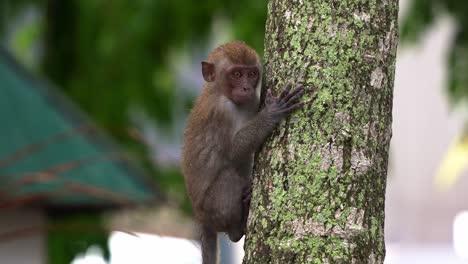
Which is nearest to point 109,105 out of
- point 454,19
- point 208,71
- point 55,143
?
point 55,143

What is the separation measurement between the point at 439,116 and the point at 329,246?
19.8m

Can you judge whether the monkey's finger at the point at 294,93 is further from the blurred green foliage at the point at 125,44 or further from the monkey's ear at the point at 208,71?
the blurred green foliage at the point at 125,44

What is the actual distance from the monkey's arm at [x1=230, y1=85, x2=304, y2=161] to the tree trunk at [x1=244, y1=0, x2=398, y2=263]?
2.0 inches

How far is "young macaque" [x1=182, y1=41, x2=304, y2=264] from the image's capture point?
6137mm

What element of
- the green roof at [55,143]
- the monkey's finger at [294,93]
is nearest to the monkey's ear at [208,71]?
the monkey's finger at [294,93]

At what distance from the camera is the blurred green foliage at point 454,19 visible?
1070cm

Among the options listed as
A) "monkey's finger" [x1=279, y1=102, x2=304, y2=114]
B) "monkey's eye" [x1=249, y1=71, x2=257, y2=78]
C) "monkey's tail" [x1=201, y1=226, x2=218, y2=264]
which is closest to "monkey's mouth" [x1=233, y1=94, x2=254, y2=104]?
"monkey's eye" [x1=249, y1=71, x2=257, y2=78]

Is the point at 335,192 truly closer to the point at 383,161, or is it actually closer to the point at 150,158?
the point at 383,161

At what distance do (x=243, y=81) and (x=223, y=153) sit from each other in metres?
0.44

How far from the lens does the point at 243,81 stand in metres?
6.26

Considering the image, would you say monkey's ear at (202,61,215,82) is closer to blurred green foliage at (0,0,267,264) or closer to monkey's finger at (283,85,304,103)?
monkey's finger at (283,85,304,103)

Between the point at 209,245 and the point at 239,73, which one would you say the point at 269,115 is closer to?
the point at 239,73

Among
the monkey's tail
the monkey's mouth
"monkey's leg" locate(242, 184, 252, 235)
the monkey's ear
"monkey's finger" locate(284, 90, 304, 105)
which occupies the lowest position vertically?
the monkey's tail

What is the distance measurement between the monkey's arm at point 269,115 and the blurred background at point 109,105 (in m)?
1.41
